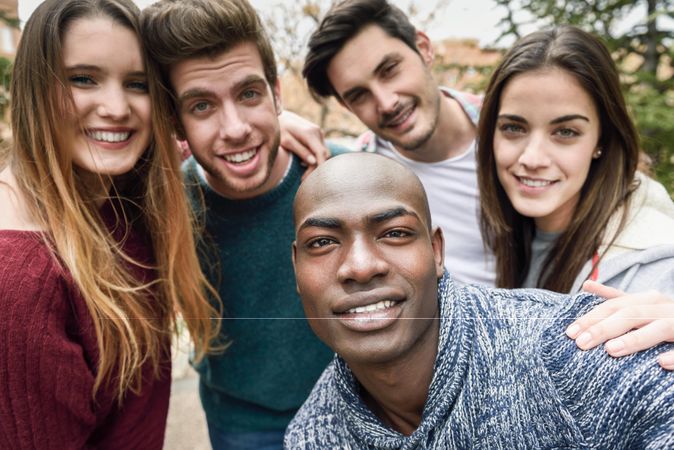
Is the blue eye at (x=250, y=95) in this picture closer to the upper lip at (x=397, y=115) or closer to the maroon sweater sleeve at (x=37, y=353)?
the upper lip at (x=397, y=115)

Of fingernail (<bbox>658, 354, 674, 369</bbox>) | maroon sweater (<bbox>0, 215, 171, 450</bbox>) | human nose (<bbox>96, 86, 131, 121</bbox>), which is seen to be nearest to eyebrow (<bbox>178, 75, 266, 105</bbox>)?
human nose (<bbox>96, 86, 131, 121</bbox>)

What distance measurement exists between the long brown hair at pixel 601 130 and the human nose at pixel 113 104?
4.61 feet

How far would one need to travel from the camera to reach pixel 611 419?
1294 millimetres

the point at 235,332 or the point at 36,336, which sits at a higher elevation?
the point at 36,336

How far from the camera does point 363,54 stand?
2580mm

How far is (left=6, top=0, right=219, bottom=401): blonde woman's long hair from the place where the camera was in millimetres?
1703

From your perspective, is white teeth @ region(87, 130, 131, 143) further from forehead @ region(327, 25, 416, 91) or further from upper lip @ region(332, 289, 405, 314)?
forehead @ region(327, 25, 416, 91)

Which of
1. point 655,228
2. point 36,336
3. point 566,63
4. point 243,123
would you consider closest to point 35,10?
point 243,123

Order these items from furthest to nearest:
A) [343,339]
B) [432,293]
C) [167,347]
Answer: [167,347] < [432,293] < [343,339]

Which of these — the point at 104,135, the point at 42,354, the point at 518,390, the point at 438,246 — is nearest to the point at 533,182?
the point at 438,246

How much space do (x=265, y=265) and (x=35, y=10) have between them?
1.30 meters

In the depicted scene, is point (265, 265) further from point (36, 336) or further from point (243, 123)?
point (36, 336)

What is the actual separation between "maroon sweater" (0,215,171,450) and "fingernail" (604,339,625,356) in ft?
5.16

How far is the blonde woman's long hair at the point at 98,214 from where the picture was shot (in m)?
1.70
